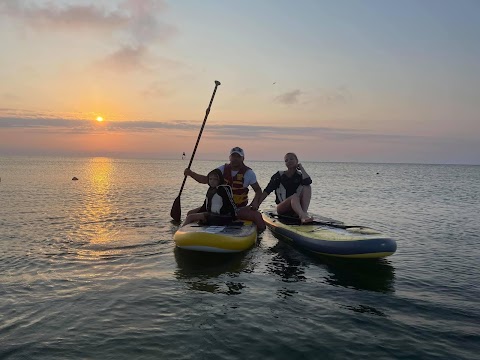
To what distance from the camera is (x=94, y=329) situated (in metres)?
6.02

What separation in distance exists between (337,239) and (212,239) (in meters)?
3.25

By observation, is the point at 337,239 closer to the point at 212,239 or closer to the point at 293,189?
the point at 212,239

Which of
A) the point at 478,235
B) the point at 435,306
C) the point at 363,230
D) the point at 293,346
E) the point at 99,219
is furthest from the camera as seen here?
the point at 99,219

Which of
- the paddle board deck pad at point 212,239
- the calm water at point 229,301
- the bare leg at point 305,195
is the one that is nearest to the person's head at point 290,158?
the bare leg at point 305,195

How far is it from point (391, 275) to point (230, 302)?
4342mm

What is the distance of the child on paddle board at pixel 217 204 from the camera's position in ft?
36.0

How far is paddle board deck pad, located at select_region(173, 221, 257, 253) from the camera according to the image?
9742mm

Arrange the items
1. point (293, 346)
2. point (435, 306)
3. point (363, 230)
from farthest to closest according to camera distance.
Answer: point (363, 230)
point (435, 306)
point (293, 346)

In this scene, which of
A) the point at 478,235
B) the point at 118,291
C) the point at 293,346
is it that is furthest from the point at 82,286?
the point at 478,235

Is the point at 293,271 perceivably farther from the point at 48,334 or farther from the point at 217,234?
the point at 48,334

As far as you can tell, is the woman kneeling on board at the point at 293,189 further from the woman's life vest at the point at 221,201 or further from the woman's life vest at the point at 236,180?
the woman's life vest at the point at 221,201

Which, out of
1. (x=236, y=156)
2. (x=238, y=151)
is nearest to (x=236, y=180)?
(x=236, y=156)

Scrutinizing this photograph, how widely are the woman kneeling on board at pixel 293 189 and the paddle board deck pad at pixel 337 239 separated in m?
0.49

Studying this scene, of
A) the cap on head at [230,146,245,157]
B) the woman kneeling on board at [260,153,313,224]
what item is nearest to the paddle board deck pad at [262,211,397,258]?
the woman kneeling on board at [260,153,313,224]
